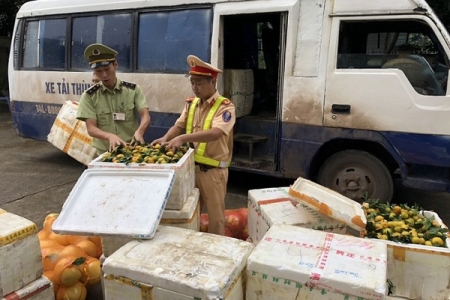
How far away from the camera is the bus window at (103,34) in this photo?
559 centimetres

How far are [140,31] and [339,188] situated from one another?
322cm

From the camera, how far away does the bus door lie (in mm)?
5047

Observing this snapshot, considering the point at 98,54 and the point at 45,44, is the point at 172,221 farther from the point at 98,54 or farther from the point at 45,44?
the point at 45,44

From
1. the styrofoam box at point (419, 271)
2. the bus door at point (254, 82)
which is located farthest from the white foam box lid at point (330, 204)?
Result: the bus door at point (254, 82)

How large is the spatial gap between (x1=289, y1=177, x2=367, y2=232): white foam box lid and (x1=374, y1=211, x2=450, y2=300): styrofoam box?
22 centimetres

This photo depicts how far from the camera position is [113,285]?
73.2 inches

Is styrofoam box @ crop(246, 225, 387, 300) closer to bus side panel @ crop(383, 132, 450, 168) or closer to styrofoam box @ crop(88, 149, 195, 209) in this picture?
styrofoam box @ crop(88, 149, 195, 209)

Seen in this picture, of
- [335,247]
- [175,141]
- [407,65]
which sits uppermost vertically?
[407,65]

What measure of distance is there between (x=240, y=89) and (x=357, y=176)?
6.19ft

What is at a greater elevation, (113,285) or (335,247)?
(335,247)

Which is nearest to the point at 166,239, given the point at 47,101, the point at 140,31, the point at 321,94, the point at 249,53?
the point at 321,94

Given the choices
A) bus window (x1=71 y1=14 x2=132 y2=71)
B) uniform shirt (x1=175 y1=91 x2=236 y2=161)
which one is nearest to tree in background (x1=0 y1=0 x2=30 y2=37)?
bus window (x1=71 y1=14 x2=132 y2=71)

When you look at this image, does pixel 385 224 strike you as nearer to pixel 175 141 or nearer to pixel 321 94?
pixel 175 141

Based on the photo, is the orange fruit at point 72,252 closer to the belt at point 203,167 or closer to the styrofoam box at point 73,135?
the belt at point 203,167
